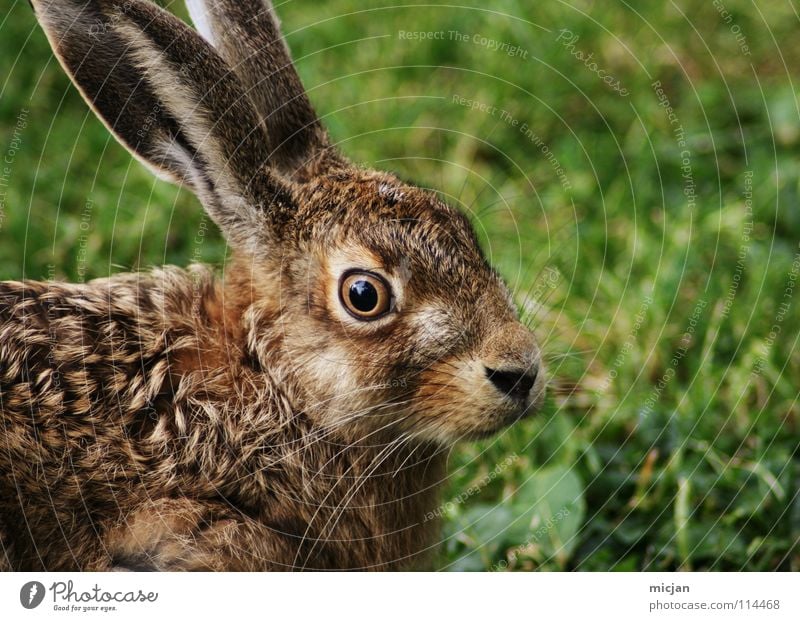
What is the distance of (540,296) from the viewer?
145 inches

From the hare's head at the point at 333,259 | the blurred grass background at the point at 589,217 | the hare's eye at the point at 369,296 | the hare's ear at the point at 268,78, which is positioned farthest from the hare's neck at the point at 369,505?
the hare's ear at the point at 268,78

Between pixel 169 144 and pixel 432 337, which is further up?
pixel 169 144

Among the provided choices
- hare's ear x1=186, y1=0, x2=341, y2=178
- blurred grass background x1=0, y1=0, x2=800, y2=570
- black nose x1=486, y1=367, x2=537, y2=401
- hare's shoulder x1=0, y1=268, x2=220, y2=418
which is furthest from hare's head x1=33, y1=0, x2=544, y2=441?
blurred grass background x1=0, y1=0, x2=800, y2=570

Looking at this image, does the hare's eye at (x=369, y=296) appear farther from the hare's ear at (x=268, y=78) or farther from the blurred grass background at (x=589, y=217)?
the blurred grass background at (x=589, y=217)

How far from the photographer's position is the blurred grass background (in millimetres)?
3193

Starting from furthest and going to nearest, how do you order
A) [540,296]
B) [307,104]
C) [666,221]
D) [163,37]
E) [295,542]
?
[666,221] → [540,296] → [307,104] → [295,542] → [163,37]

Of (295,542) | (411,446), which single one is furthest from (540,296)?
(295,542)

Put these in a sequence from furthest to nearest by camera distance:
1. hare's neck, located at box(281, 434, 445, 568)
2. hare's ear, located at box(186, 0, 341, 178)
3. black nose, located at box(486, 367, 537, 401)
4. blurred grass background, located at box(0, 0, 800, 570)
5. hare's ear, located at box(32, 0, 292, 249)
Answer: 1. blurred grass background, located at box(0, 0, 800, 570)
2. hare's ear, located at box(186, 0, 341, 178)
3. hare's neck, located at box(281, 434, 445, 568)
4. black nose, located at box(486, 367, 537, 401)
5. hare's ear, located at box(32, 0, 292, 249)

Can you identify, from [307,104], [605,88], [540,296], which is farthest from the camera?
[605,88]

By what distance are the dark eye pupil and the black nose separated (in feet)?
1.02

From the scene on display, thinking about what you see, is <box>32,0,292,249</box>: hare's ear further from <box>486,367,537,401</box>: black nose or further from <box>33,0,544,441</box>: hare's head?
<box>486,367,537,401</box>: black nose

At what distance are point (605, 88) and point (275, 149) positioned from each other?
1993 mm

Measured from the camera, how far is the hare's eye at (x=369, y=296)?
2582 mm
